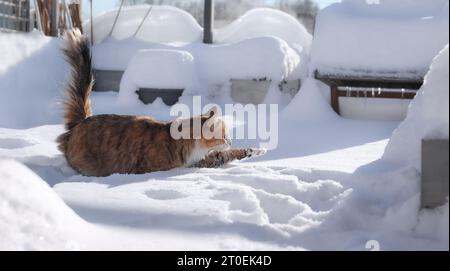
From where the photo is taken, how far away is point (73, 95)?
4.99 metres

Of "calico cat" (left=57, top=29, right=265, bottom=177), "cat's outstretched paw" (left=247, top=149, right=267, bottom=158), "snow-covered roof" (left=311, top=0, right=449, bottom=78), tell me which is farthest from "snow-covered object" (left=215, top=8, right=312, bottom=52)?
"calico cat" (left=57, top=29, right=265, bottom=177)

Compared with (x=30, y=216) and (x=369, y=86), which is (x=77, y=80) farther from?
(x=369, y=86)

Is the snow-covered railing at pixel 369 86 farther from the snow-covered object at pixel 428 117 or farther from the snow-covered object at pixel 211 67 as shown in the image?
the snow-covered object at pixel 428 117

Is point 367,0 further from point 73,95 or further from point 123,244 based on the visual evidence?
point 123,244

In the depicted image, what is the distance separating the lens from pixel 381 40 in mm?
7133

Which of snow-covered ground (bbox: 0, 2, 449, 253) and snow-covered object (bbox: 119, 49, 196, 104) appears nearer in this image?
snow-covered ground (bbox: 0, 2, 449, 253)

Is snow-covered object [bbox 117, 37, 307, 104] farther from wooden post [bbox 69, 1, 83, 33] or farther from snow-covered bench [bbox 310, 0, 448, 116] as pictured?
wooden post [bbox 69, 1, 83, 33]

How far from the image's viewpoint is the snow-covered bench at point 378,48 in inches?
278

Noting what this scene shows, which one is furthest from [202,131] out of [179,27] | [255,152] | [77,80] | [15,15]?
[179,27]

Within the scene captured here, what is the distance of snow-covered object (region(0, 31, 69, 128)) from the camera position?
25.3 feet

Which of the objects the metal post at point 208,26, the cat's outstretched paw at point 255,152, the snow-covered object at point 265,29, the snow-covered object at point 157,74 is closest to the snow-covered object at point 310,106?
the snow-covered object at point 157,74

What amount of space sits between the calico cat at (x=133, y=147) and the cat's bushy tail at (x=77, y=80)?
5cm

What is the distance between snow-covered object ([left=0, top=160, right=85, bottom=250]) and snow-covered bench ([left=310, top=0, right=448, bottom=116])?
5269 millimetres
